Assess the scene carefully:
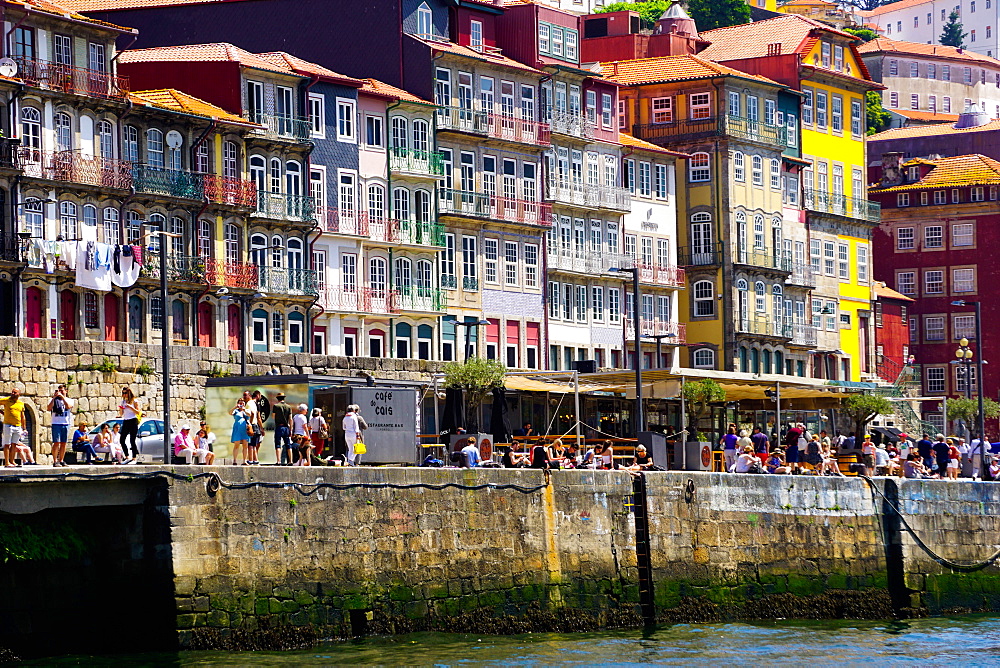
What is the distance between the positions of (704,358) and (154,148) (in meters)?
31.9

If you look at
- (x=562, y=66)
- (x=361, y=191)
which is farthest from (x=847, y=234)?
(x=361, y=191)

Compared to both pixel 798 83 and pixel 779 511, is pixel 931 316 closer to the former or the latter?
pixel 798 83

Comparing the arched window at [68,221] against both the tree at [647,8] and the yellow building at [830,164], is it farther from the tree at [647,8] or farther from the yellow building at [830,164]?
the tree at [647,8]

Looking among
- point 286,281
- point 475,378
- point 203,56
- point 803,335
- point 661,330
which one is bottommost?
point 475,378

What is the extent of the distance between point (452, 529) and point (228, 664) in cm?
754

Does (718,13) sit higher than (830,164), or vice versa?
(718,13)

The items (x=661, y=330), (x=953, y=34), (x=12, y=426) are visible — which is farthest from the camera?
(x=953, y=34)

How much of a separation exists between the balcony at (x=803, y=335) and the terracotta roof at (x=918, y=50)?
70052 mm

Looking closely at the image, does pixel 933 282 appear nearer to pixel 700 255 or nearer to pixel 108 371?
pixel 700 255

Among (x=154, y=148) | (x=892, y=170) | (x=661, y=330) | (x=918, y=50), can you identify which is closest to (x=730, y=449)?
(x=154, y=148)

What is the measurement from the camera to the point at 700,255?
94.6 meters

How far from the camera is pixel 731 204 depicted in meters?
94.4

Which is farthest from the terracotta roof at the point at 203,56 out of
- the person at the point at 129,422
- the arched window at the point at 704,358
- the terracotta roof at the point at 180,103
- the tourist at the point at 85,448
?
the tourist at the point at 85,448

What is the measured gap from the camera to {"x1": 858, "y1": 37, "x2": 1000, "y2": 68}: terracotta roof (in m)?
169
